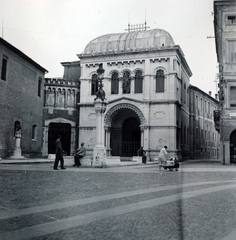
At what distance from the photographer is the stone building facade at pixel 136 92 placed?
34.2 metres

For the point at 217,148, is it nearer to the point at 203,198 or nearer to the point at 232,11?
the point at 232,11

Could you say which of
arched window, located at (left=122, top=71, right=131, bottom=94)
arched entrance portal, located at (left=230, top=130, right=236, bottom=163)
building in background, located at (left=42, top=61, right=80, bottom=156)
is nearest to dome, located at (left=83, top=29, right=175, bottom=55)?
arched window, located at (left=122, top=71, right=131, bottom=94)

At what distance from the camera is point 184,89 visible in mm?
41500

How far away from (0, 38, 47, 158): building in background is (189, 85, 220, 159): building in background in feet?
67.6

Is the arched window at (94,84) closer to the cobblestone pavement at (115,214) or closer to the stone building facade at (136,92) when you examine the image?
the stone building facade at (136,92)

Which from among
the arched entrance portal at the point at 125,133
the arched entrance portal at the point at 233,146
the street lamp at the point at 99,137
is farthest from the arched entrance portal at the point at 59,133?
the arched entrance portal at the point at 233,146

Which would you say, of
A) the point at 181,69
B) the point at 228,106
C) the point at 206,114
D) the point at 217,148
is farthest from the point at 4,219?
the point at 217,148

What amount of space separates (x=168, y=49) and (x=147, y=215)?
3028 cm

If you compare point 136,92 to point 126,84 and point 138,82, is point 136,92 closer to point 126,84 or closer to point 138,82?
point 138,82

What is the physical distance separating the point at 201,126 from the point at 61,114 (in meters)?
22.4

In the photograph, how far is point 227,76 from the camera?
2811 cm

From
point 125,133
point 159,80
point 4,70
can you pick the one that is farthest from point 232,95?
point 4,70

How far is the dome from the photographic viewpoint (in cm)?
3578

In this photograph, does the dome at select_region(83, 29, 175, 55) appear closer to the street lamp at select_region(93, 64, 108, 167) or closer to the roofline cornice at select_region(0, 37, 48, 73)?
the roofline cornice at select_region(0, 37, 48, 73)
